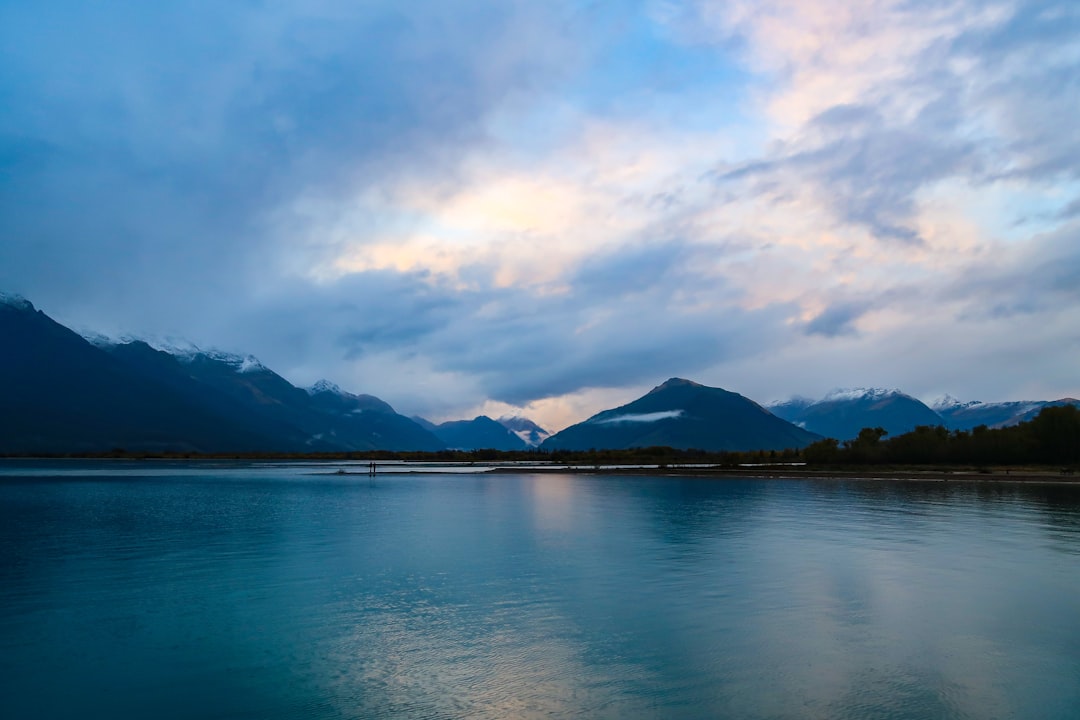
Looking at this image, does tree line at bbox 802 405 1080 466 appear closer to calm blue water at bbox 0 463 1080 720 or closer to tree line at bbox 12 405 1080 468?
tree line at bbox 12 405 1080 468

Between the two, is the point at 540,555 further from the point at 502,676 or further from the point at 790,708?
the point at 790,708

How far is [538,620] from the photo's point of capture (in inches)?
898

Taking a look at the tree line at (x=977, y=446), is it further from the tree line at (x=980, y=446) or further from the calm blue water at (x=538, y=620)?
the calm blue water at (x=538, y=620)

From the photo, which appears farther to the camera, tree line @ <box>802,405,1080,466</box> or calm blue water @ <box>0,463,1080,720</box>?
tree line @ <box>802,405,1080,466</box>

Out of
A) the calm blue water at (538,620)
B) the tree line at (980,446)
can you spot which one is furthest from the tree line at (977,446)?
the calm blue water at (538,620)

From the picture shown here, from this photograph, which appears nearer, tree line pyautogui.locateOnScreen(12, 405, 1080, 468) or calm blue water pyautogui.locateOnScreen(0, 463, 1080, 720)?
calm blue water pyautogui.locateOnScreen(0, 463, 1080, 720)

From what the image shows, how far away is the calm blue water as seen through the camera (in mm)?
15992

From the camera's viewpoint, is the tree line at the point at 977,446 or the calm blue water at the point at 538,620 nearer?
the calm blue water at the point at 538,620

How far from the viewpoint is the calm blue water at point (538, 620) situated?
15992 millimetres

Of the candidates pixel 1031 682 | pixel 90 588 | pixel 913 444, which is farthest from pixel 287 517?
pixel 913 444

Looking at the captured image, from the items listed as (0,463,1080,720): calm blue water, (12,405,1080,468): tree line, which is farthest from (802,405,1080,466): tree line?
(0,463,1080,720): calm blue water

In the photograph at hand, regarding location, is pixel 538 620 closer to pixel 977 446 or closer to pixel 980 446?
pixel 980 446

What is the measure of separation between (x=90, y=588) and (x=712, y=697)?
2388 centimetres

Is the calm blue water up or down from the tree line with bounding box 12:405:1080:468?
down
